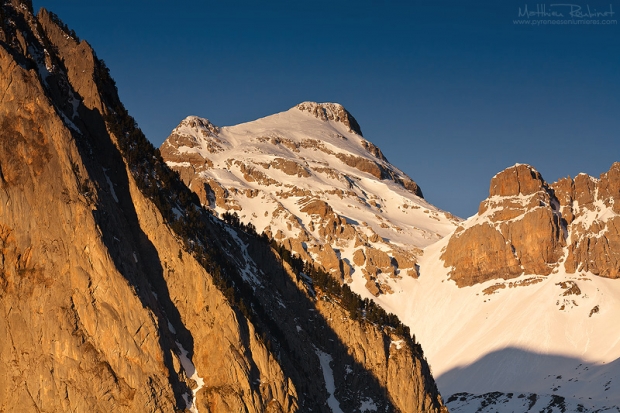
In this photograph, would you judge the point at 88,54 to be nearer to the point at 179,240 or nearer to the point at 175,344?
the point at 179,240

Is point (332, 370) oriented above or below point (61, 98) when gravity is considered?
below

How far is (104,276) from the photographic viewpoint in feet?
322

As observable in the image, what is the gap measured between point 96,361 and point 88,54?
44080 mm

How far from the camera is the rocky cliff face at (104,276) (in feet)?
313

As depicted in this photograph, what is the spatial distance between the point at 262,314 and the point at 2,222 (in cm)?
3983

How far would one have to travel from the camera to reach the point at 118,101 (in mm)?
129875

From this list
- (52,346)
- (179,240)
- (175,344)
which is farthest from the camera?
(179,240)

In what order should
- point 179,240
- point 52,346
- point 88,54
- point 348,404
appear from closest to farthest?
point 52,346
point 179,240
point 88,54
point 348,404

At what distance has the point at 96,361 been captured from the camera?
313 feet

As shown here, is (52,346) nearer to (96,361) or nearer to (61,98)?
(96,361)

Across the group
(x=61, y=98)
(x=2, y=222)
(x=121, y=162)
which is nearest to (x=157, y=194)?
(x=121, y=162)

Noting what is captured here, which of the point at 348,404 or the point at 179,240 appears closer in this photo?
the point at 179,240

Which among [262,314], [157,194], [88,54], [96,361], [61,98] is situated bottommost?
[96,361]

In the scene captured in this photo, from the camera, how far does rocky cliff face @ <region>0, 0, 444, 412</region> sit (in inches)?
3750
